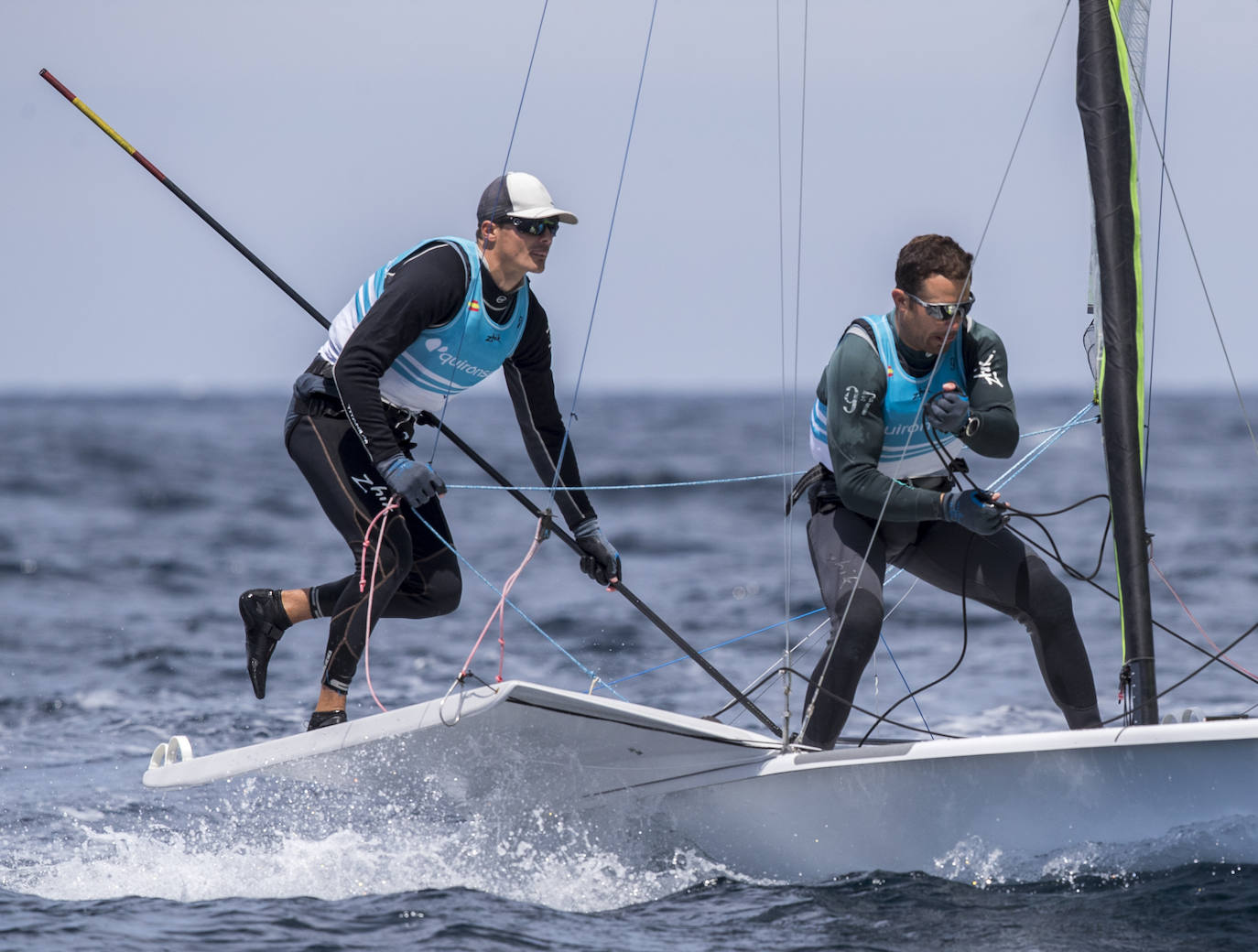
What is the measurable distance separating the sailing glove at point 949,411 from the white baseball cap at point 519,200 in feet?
3.37

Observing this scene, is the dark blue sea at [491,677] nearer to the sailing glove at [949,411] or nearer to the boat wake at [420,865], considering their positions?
the boat wake at [420,865]

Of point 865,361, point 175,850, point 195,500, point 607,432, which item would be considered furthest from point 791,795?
point 607,432

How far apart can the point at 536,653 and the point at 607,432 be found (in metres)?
27.8

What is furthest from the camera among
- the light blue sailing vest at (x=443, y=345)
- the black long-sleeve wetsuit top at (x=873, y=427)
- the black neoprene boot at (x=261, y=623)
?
the black neoprene boot at (x=261, y=623)

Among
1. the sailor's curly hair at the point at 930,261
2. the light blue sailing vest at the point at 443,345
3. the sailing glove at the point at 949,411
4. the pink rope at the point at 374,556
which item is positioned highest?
the sailor's curly hair at the point at 930,261

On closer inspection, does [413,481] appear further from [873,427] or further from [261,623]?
[873,427]

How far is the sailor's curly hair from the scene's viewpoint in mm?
3641

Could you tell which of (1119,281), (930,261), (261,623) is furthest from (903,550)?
(261,623)

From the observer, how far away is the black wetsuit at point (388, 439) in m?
3.67

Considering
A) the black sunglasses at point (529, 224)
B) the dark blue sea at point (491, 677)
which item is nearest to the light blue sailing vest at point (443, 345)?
the black sunglasses at point (529, 224)

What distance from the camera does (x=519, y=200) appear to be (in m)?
3.76

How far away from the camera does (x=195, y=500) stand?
62.1 feet

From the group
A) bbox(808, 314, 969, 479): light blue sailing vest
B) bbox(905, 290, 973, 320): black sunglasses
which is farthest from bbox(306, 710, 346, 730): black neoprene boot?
bbox(905, 290, 973, 320): black sunglasses

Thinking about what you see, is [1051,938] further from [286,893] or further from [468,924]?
[286,893]
